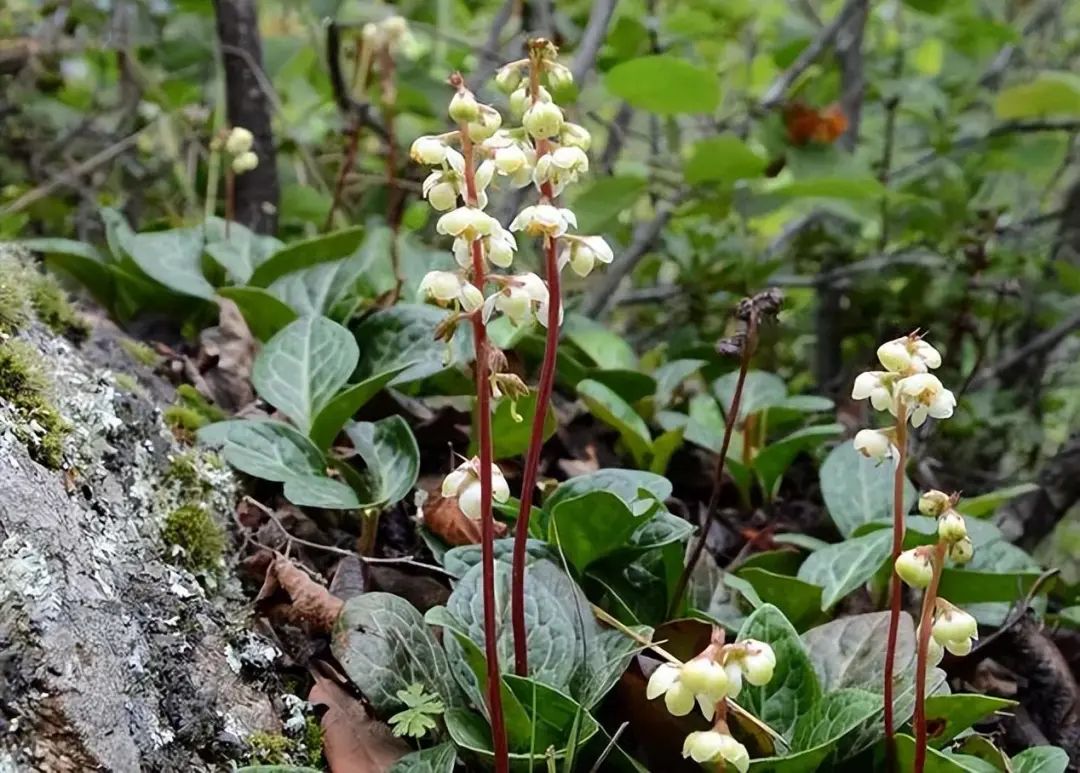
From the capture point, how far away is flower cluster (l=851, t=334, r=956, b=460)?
2.60ft

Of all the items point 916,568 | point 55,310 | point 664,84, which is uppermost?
point 664,84

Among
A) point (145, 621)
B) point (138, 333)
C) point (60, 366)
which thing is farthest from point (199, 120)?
point (145, 621)

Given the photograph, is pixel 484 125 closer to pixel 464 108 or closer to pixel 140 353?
pixel 464 108

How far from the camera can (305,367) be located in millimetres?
1383

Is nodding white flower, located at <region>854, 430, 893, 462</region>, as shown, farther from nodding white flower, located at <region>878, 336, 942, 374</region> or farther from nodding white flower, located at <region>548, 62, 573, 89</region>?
nodding white flower, located at <region>548, 62, 573, 89</region>

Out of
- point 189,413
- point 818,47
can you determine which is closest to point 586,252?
point 189,413

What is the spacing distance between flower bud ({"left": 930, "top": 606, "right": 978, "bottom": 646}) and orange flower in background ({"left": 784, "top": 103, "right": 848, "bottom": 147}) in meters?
1.59

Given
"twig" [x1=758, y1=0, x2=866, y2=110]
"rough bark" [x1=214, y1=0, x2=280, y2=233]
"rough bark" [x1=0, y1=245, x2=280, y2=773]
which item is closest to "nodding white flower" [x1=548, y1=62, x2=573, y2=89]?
"rough bark" [x1=0, y1=245, x2=280, y2=773]

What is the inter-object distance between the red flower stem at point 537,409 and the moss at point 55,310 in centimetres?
80

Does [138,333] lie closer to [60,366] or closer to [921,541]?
[60,366]

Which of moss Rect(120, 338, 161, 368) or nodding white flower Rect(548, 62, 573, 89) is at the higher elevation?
nodding white flower Rect(548, 62, 573, 89)

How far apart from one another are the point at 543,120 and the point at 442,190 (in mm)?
101

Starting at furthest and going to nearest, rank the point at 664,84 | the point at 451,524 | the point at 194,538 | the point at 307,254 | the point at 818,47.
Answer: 1. the point at 818,47
2. the point at 664,84
3. the point at 307,254
4. the point at 451,524
5. the point at 194,538

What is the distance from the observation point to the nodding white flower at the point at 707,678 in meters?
0.68
